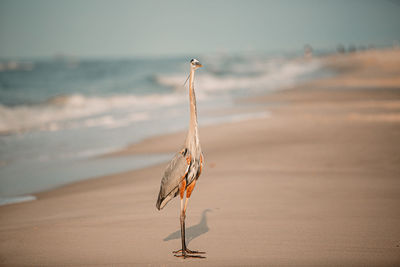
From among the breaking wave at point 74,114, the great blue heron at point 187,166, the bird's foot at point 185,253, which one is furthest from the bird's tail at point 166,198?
the breaking wave at point 74,114

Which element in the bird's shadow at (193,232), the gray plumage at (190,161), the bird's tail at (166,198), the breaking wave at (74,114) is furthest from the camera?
the breaking wave at (74,114)

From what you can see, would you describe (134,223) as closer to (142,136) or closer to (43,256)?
(43,256)

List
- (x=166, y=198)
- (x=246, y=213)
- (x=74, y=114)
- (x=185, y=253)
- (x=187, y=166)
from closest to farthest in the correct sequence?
(x=187, y=166)
(x=185, y=253)
(x=166, y=198)
(x=246, y=213)
(x=74, y=114)

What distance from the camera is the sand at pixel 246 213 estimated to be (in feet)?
11.7

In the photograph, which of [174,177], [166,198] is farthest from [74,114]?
[174,177]

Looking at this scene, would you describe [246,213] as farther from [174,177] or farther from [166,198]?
[174,177]

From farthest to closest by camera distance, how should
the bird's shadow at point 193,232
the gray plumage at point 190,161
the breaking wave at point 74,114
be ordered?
the breaking wave at point 74,114, the bird's shadow at point 193,232, the gray plumage at point 190,161

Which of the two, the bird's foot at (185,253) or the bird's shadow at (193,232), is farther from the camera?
the bird's shadow at (193,232)

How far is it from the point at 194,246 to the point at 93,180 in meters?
3.63

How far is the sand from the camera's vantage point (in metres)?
3.55

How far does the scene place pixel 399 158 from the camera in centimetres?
667

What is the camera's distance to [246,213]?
452 cm

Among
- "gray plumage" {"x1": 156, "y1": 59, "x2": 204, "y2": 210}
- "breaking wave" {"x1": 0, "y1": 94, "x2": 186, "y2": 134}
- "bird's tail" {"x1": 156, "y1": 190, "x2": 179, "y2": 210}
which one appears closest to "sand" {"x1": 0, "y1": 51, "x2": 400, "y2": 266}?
"bird's tail" {"x1": 156, "y1": 190, "x2": 179, "y2": 210}

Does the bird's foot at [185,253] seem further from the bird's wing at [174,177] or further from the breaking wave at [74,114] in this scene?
the breaking wave at [74,114]
